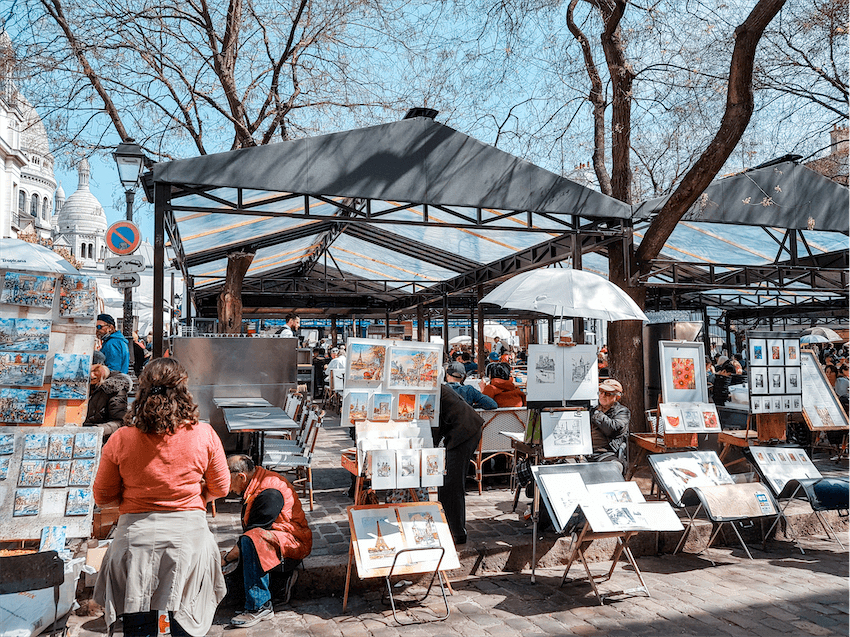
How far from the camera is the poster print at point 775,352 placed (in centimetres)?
713

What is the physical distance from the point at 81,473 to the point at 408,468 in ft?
7.47

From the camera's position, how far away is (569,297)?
19.2 feet

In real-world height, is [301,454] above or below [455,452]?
below

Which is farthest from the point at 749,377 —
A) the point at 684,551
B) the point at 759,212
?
the point at 759,212

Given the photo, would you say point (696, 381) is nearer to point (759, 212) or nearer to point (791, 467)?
point (791, 467)

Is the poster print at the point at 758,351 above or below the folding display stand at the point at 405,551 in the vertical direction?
above

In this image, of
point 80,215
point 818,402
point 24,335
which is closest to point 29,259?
point 24,335

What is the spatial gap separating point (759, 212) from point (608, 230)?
2361 mm

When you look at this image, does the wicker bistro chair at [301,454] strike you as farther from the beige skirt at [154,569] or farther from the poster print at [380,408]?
the beige skirt at [154,569]

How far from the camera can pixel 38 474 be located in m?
4.41

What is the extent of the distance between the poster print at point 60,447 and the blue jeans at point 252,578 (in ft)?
4.54

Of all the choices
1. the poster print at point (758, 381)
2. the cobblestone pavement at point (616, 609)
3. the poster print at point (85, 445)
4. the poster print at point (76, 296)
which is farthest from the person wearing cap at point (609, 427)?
the poster print at point (76, 296)

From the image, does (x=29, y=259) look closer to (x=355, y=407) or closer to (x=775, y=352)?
(x=355, y=407)

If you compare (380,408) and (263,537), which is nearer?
(263,537)
